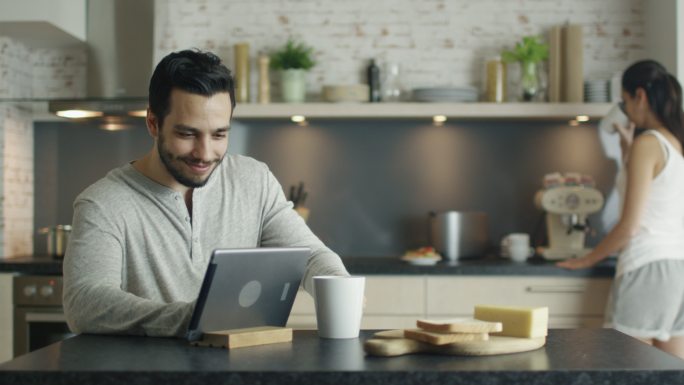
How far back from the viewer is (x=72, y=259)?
2.12 meters

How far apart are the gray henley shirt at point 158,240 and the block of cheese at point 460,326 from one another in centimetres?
44

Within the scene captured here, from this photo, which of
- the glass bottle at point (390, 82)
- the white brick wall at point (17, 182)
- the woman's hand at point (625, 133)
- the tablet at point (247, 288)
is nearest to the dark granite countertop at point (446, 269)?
the white brick wall at point (17, 182)

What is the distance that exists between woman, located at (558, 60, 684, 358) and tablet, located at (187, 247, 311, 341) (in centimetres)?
222

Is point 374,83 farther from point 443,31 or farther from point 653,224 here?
point 653,224

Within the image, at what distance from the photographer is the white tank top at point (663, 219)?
383cm

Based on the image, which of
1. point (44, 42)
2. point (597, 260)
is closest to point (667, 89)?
point (597, 260)

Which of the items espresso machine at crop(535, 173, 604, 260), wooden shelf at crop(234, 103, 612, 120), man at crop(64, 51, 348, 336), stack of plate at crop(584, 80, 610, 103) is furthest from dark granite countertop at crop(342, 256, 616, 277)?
man at crop(64, 51, 348, 336)

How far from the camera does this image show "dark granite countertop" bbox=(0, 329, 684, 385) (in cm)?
159

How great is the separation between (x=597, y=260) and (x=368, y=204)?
Result: 4.46ft

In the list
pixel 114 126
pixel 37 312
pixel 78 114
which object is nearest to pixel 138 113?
pixel 78 114

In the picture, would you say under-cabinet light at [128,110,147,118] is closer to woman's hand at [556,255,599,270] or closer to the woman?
woman's hand at [556,255,599,270]

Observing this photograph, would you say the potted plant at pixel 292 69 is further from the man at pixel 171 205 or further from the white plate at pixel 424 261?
the man at pixel 171 205

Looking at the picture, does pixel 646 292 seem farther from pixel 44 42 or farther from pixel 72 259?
pixel 44 42

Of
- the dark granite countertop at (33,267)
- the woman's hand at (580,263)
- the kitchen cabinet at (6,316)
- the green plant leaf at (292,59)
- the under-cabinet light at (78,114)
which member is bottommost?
the kitchen cabinet at (6,316)
